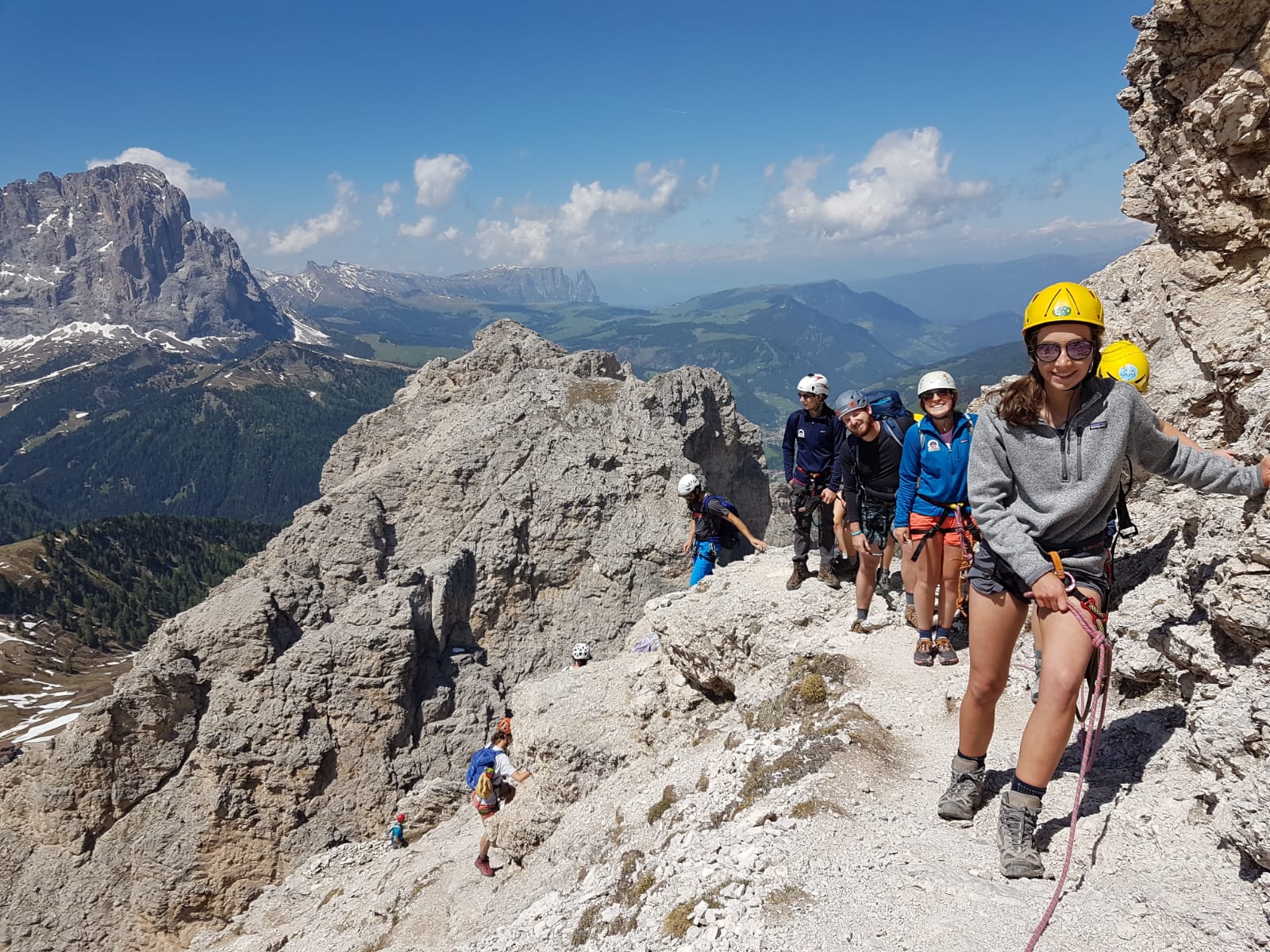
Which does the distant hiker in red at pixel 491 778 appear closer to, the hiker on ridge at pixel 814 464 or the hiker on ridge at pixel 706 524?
the hiker on ridge at pixel 706 524

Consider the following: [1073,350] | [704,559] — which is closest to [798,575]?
[704,559]

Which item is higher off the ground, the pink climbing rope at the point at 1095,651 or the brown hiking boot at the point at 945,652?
the pink climbing rope at the point at 1095,651

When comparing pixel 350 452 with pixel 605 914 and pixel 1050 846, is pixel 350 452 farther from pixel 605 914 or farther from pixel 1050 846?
pixel 1050 846

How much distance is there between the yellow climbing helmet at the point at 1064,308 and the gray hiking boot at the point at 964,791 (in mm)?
3899

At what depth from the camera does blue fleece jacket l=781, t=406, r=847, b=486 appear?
40.6ft

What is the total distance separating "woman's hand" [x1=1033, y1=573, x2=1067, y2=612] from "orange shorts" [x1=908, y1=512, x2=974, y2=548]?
14.0ft

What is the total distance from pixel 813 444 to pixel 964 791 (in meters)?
7.23

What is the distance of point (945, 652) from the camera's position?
393 inches

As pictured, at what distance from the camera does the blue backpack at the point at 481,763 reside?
1547 cm

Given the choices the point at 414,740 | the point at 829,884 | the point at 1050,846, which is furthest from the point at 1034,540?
the point at 414,740

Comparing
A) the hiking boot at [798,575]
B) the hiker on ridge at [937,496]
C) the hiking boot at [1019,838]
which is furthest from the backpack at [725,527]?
the hiking boot at [1019,838]

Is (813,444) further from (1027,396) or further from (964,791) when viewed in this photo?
(1027,396)

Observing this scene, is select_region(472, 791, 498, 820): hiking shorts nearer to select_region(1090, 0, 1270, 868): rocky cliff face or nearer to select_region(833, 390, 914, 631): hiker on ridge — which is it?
select_region(833, 390, 914, 631): hiker on ridge

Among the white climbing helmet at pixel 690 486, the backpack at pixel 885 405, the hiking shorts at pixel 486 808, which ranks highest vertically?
the backpack at pixel 885 405
